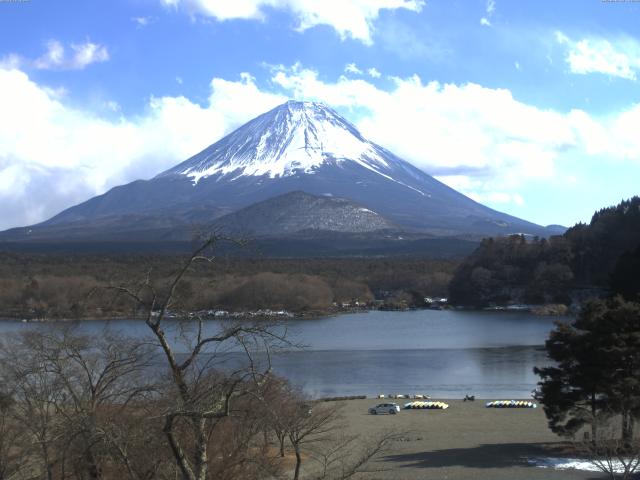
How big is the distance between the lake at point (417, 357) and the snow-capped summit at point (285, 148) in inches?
3779

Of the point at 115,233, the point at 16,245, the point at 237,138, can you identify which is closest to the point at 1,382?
the point at 16,245

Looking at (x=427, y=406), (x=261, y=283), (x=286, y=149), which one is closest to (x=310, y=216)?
(x=286, y=149)

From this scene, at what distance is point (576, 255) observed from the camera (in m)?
48.7

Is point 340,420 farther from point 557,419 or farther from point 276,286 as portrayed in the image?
point 276,286

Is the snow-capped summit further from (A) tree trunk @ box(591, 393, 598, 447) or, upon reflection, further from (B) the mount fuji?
(A) tree trunk @ box(591, 393, 598, 447)

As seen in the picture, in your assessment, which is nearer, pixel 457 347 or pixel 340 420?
pixel 340 420

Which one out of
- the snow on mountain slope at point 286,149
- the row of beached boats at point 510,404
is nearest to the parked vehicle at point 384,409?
the row of beached boats at point 510,404

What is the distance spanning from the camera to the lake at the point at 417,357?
66.7ft

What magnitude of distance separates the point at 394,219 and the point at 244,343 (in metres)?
111

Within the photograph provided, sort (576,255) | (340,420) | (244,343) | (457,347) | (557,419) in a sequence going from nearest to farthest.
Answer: (244,343) < (557,419) < (340,420) < (457,347) < (576,255)

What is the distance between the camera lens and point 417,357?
86.6 feet

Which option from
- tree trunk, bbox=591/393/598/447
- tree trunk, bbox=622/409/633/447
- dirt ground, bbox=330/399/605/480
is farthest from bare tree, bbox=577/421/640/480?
dirt ground, bbox=330/399/605/480

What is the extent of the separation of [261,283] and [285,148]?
299 ft

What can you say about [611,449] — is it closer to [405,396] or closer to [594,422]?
[594,422]
